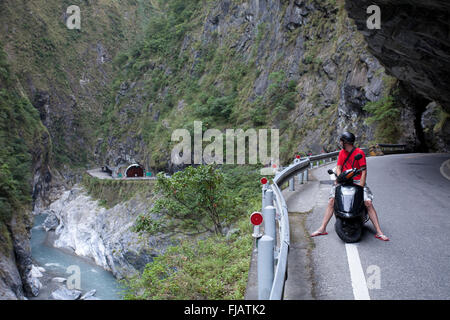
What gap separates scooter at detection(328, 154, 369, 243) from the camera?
4.79 metres

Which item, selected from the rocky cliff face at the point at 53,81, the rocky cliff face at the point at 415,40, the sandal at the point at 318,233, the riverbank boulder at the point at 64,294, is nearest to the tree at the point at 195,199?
the sandal at the point at 318,233

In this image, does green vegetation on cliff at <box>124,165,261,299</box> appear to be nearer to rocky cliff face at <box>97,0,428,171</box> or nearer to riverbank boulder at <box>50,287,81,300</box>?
rocky cliff face at <box>97,0,428,171</box>

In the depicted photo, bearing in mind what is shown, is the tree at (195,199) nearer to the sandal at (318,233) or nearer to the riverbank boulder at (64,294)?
the sandal at (318,233)

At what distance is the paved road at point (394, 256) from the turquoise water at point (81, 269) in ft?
79.8

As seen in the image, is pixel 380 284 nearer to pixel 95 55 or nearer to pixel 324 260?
pixel 324 260

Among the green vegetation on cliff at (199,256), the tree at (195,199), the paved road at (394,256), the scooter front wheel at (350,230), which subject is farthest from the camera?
the tree at (195,199)

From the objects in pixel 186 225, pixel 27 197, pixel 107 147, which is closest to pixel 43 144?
pixel 107 147

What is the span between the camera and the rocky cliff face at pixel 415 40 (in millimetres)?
10312

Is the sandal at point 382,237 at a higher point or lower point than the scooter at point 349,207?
lower

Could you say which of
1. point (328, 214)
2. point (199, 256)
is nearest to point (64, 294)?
point (199, 256)

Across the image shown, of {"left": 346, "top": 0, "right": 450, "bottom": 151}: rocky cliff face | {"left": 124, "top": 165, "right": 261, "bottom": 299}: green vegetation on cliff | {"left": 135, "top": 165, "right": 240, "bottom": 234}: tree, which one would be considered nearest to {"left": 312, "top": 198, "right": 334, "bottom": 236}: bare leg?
{"left": 124, "top": 165, "right": 261, "bottom": 299}: green vegetation on cliff

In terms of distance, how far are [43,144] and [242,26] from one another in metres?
43.2
